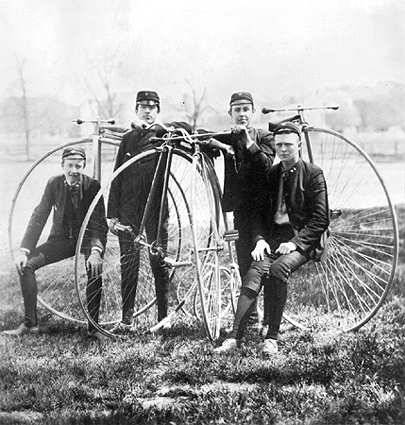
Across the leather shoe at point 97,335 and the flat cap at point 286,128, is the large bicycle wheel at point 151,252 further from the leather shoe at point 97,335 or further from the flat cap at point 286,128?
the flat cap at point 286,128

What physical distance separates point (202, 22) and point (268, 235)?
5.14 ft

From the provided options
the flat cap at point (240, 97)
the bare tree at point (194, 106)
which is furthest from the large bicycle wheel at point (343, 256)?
the bare tree at point (194, 106)

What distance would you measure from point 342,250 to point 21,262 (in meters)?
2.38

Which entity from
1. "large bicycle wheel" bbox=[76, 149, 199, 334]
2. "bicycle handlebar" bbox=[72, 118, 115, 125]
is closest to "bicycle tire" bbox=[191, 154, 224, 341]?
"large bicycle wheel" bbox=[76, 149, 199, 334]

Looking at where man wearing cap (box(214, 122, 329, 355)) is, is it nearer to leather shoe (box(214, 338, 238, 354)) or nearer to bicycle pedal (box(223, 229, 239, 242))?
leather shoe (box(214, 338, 238, 354))

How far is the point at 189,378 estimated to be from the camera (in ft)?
14.2

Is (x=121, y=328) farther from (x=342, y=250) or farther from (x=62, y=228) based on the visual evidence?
(x=342, y=250)

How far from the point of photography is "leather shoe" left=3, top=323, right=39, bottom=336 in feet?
14.9

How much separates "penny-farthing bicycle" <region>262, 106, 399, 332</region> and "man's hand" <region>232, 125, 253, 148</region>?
0.62 ft

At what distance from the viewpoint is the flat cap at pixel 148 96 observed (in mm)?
4502

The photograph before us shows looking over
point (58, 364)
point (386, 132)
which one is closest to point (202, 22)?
point (386, 132)

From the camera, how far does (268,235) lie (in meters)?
4.58

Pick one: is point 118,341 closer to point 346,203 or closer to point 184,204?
point 184,204

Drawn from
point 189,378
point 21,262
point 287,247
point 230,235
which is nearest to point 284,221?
point 287,247
